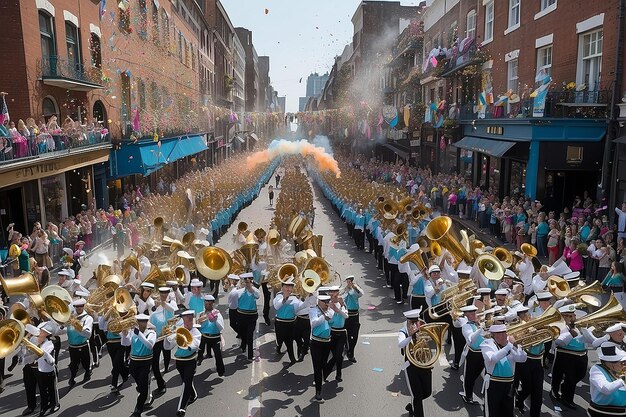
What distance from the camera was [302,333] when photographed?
10.2m

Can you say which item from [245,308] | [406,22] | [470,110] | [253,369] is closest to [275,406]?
[253,369]

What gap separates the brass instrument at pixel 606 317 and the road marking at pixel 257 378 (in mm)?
4777

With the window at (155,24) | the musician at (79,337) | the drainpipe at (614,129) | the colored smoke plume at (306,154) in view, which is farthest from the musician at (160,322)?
the window at (155,24)

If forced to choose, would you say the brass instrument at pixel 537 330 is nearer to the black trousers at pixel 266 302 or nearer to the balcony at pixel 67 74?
the black trousers at pixel 266 302

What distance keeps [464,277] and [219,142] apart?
167 ft

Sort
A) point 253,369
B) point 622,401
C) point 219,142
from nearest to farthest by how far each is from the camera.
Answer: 1. point 622,401
2. point 253,369
3. point 219,142

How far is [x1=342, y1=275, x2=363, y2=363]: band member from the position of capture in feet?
33.0

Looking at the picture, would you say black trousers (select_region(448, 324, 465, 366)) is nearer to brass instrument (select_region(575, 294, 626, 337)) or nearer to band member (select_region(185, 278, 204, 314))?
brass instrument (select_region(575, 294, 626, 337))

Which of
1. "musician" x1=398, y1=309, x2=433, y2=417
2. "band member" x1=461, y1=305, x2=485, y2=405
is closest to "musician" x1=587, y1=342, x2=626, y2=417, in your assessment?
"band member" x1=461, y1=305, x2=485, y2=405

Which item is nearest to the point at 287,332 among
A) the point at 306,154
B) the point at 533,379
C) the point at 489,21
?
the point at 533,379

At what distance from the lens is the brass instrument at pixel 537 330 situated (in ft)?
24.1

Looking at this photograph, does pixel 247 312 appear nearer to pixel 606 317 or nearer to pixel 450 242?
pixel 450 242

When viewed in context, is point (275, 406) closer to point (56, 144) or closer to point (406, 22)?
point (56, 144)

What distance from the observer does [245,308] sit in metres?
10.3
